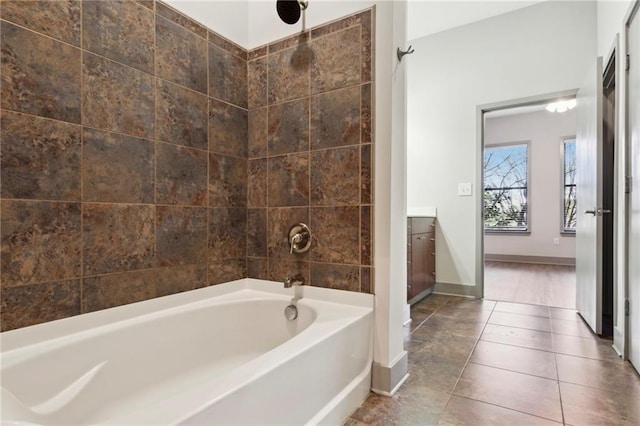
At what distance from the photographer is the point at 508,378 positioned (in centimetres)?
164

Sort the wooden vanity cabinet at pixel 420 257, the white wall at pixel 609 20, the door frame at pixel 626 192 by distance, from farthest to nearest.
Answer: the wooden vanity cabinet at pixel 420 257
the white wall at pixel 609 20
the door frame at pixel 626 192

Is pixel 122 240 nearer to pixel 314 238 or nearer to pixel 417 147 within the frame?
pixel 314 238

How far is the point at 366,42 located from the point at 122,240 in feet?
4.72

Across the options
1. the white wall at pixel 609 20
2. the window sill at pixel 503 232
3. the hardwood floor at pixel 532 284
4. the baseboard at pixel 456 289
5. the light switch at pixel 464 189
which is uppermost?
the white wall at pixel 609 20

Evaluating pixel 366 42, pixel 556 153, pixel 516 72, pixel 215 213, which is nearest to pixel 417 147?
pixel 516 72

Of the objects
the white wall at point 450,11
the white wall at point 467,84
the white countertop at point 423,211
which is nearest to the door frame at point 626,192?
the white wall at point 467,84

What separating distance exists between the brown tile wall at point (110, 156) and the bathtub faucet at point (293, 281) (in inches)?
16.1

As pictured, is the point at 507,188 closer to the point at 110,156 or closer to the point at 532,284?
the point at 532,284

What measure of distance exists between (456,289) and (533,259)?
3358 mm

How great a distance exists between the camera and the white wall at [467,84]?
9.58ft

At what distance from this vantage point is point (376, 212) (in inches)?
60.5

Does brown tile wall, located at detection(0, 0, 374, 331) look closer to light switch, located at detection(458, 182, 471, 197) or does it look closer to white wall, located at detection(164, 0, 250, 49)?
white wall, located at detection(164, 0, 250, 49)

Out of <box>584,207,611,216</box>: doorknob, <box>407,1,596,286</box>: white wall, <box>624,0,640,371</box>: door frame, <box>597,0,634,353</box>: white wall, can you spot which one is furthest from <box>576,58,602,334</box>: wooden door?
<box>407,1,596,286</box>: white wall

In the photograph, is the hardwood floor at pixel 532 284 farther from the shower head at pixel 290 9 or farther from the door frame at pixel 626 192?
the shower head at pixel 290 9
